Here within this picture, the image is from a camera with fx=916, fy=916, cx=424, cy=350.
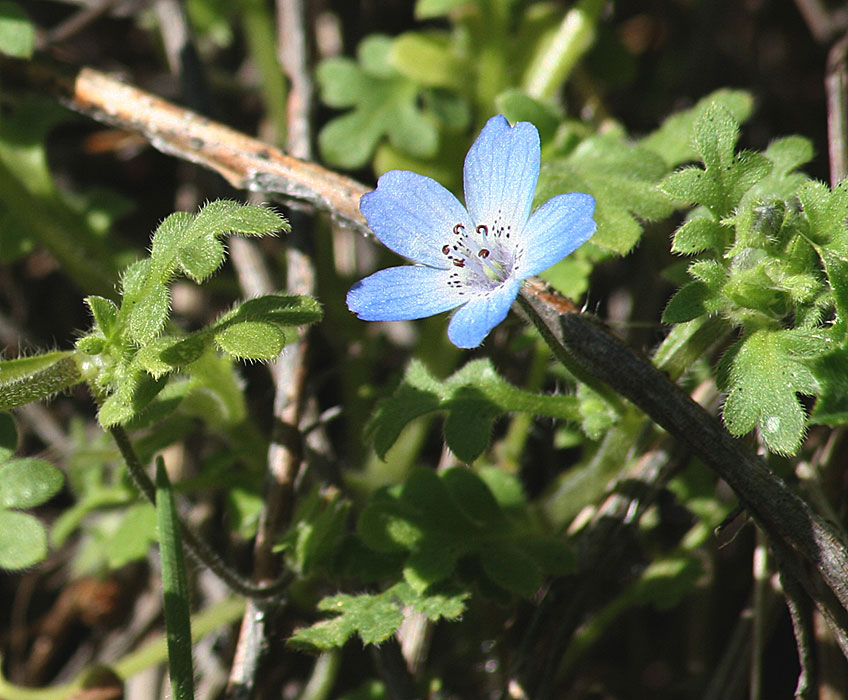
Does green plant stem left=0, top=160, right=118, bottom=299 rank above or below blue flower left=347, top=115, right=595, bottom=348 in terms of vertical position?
above

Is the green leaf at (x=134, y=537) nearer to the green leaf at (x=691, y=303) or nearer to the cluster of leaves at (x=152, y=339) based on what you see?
the cluster of leaves at (x=152, y=339)

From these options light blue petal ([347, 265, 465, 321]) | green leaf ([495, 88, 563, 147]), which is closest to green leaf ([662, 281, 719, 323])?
light blue petal ([347, 265, 465, 321])

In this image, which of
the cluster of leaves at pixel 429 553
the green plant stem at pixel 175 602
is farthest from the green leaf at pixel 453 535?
the green plant stem at pixel 175 602

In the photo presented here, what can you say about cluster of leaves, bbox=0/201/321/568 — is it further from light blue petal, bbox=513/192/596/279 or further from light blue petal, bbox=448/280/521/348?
light blue petal, bbox=513/192/596/279

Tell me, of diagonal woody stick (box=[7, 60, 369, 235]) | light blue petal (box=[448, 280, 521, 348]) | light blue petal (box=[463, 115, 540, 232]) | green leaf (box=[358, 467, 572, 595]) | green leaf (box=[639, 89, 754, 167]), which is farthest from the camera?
green leaf (box=[639, 89, 754, 167])

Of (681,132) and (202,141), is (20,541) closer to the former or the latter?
(202,141)

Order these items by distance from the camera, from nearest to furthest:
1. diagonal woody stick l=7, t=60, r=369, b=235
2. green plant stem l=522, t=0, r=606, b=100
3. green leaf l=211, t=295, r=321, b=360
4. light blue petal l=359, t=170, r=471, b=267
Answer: green leaf l=211, t=295, r=321, b=360 → light blue petal l=359, t=170, r=471, b=267 → diagonal woody stick l=7, t=60, r=369, b=235 → green plant stem l=522, t=0, r=606, b=100

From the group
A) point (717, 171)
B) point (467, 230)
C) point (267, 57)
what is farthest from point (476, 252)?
point (267, 57)

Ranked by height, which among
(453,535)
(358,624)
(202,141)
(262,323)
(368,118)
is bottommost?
(358,624)
